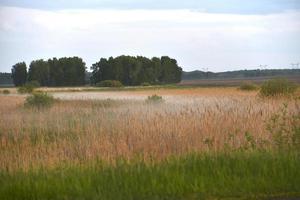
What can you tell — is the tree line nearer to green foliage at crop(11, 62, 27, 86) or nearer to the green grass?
green foliage at crop(11, 62, 27, 86)

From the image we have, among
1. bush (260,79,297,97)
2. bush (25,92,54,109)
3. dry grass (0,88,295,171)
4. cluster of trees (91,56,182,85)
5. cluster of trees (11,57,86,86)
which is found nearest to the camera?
dry grass (0,88,295,171)

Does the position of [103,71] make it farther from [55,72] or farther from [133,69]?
[55,72]

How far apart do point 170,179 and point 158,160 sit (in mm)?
1788

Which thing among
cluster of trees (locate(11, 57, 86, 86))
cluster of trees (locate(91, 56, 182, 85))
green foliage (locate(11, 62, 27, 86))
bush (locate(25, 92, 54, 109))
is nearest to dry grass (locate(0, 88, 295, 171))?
bush (locate(25, 92, 54, 109))

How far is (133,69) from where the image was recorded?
109 metres

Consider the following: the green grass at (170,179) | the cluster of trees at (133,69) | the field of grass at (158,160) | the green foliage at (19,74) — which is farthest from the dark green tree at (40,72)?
the green grass at (170,179)

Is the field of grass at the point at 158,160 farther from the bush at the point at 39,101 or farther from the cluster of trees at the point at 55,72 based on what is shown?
the cluster of trees at the point at 55,72

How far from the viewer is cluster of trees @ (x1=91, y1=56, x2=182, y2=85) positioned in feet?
349

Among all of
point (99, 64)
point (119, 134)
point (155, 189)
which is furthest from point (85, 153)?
point (99, 64)

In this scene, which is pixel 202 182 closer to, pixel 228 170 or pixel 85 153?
pixel 228 170

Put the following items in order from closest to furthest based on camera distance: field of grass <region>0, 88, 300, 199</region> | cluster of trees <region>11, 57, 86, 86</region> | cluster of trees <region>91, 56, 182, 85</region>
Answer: field of grass <region>0, 88, 300, 199</region>
cluster of trees <region>11, 57, 86, 86</region>
cluster of trees <region>91, 56, 182, 85</region>

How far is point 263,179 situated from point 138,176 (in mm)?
2298

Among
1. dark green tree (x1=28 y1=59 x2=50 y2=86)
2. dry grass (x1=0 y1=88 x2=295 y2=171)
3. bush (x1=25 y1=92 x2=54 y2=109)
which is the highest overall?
dark green tree (x1=28 y1=59 x2=50 y2=86)

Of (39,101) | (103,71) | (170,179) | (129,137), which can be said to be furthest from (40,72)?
(170,179)
